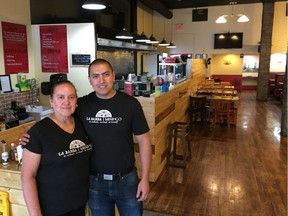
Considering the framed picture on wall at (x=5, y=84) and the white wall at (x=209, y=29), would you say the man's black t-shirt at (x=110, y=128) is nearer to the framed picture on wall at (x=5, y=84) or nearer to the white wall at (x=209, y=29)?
the framed picture on wall at (x=5, y=84)

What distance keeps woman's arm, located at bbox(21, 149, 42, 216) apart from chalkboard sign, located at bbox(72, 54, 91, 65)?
137 inches

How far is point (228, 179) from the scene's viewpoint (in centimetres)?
396

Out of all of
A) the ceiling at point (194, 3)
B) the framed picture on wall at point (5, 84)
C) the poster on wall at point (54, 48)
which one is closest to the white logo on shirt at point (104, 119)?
the framed picture on wall at point (5, 84)

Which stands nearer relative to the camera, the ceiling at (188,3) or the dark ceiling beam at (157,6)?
the dark ceiling beam at (157,6)

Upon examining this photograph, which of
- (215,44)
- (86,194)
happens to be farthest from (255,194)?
(215,44)

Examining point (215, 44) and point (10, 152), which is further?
point (215, 44)

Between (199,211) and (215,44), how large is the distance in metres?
10.2

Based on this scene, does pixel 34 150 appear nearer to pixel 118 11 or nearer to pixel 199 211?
pixel 199 211

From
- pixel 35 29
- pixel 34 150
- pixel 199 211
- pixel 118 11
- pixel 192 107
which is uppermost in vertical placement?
pixel 118 11

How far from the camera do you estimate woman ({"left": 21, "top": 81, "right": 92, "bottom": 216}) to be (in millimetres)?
1479

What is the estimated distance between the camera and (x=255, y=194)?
3.52m

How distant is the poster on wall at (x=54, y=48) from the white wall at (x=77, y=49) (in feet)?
0.25

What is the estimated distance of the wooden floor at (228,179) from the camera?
3.20 metres

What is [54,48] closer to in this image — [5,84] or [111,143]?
[5,84]
